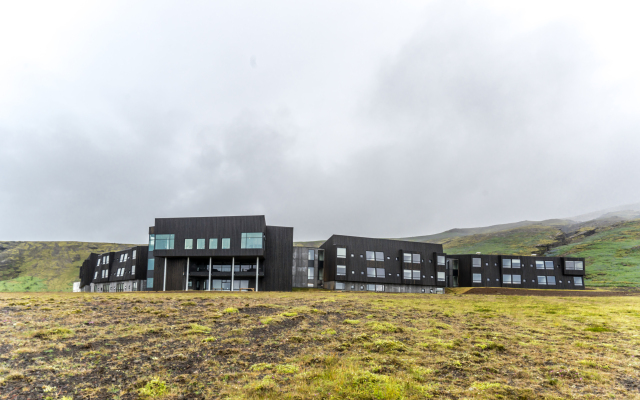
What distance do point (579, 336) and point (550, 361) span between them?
23.7 feet

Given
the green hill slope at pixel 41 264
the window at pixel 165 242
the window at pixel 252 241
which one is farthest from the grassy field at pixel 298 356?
the green hill slope at pixel 41 264

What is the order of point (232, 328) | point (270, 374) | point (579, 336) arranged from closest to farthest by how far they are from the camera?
1. point (270, 374)
2. point (232, 328)
3. point (579, 336)

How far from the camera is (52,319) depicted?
20.9 metres

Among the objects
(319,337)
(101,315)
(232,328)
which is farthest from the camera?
(101,315)

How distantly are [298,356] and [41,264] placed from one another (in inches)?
7373

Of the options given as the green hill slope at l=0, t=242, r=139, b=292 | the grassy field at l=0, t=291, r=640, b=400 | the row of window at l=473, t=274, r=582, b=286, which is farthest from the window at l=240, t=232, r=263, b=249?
the green hill slope at l=0, t=242, r=139, b=292

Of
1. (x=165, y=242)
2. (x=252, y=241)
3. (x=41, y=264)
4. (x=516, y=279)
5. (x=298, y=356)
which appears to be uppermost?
(x=252, y=241)

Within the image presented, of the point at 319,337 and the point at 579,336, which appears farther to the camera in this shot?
the point at 579,336

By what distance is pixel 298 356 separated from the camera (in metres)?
15.8

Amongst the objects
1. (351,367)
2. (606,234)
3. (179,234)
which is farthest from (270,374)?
(606,234)

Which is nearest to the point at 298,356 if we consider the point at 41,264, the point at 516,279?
the point at 516,279

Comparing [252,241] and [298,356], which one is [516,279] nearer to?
[252,241]

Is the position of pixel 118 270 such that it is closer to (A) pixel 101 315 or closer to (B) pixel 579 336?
(A) pixel 101 315

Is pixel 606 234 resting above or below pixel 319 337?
above
